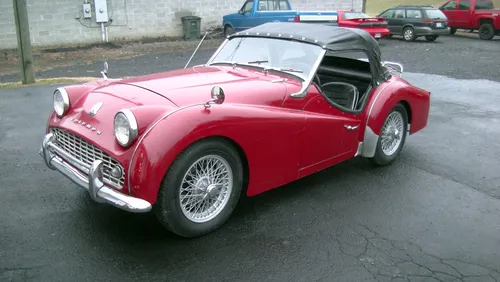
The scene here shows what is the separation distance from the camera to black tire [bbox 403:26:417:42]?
19.5 meters

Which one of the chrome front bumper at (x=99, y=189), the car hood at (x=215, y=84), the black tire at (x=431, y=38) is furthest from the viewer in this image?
the black tire at (x=431, y=38)

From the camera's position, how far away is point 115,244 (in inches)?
133

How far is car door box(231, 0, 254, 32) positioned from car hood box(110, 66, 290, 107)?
14.2 m

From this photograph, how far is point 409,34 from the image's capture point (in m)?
19.7

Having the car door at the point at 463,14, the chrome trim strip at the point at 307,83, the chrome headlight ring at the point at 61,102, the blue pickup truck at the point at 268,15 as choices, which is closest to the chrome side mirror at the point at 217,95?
the chrome trim strip at the point at 307,83

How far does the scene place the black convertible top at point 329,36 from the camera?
15.1 ft

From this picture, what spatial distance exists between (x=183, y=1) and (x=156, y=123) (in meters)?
17.8

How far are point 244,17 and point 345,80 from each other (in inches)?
536

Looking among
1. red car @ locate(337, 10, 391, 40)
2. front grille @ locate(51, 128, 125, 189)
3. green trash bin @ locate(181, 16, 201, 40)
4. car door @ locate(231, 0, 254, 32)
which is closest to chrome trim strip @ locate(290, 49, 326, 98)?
front grille @ locate(51, 128, 125, 189)

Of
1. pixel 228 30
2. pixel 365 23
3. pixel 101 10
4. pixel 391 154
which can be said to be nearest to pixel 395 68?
pixel 391 154

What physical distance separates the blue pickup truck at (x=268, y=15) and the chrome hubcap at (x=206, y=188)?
45.8 feet

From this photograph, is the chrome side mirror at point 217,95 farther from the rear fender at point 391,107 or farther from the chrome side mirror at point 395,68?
the chrome side mirror at point 395,68

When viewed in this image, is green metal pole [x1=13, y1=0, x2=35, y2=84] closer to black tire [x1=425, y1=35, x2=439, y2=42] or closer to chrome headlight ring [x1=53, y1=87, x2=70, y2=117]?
chrome headlight ring [x1=53, y1=87, x2=70, y2=117]

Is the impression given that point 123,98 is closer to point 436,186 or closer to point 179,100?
point 179,100
